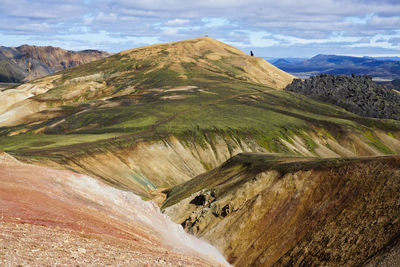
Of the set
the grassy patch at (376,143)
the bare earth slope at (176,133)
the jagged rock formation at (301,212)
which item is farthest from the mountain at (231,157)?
the grassy patch at (376,143)

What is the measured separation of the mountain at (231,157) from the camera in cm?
4634

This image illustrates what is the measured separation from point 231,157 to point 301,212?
34.0 metres

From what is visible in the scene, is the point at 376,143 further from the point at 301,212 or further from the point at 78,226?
the point at 78,226

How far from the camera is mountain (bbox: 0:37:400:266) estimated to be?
46.3 metres

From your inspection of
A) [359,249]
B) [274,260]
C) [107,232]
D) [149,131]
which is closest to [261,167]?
[274,260]

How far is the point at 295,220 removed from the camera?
48781 millimetres

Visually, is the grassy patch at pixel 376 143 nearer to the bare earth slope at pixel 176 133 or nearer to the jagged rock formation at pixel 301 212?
the bare earth slope at pixel 176 133

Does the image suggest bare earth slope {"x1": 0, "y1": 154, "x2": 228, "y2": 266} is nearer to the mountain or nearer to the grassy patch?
the mountain

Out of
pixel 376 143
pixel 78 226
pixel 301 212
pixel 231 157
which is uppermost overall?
pixel 78 226

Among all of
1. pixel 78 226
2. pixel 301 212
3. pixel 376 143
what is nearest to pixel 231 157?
pixel 301 212

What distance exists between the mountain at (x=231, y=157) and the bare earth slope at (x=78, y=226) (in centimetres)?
123

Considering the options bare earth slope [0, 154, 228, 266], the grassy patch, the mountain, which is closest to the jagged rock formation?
the mountain

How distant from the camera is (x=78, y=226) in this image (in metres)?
33.2

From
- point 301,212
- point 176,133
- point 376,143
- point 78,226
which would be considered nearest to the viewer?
point 78,226
